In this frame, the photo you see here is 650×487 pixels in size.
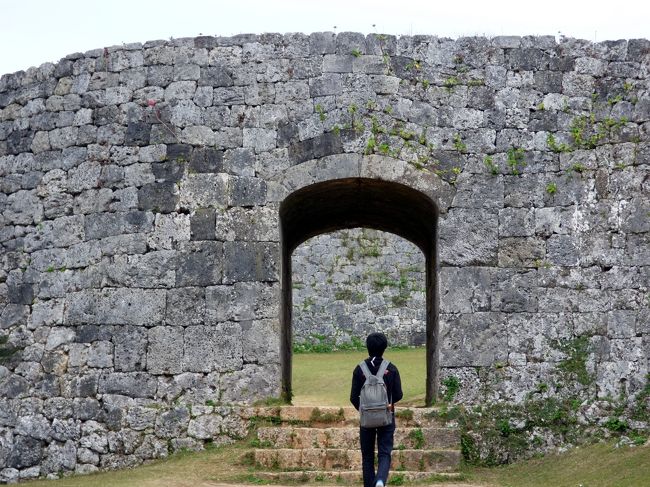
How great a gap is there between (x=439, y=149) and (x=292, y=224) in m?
2.23

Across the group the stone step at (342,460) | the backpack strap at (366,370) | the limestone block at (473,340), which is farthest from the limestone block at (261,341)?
the backpack strap at (366,370)

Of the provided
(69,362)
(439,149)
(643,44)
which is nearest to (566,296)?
(439,149)

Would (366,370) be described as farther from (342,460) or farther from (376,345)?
(342,460)

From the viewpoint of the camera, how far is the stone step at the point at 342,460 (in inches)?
358

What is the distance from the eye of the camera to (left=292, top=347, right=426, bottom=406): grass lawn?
14289 mm

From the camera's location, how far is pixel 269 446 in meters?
9.52

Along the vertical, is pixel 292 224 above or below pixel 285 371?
above

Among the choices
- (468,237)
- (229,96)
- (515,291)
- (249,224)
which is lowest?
(515,291)

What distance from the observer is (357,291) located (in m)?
19.2

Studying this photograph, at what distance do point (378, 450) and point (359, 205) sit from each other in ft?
16.6

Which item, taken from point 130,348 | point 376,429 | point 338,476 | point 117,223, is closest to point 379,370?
point 376,429

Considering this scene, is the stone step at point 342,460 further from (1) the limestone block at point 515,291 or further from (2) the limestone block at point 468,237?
(2) the limestone block at point 468,237

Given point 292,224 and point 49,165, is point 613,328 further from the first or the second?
point 49,165

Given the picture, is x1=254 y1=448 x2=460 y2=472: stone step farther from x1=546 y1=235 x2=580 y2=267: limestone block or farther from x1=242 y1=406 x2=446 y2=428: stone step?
x1=546 y1=235 x2=580 y2=267: limestone block
